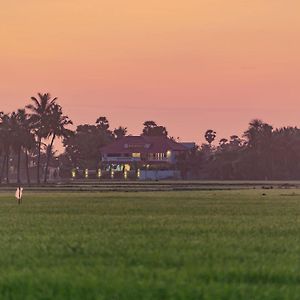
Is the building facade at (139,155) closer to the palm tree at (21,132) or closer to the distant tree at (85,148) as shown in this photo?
the distant tree at (85,148)

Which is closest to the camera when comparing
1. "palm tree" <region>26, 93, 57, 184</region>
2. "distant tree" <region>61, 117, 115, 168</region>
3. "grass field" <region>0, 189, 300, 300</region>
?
"grass field" <region>0, 189, 300, 300</region>

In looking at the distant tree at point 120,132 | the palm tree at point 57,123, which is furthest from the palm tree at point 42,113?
the distant tree at point 120,132

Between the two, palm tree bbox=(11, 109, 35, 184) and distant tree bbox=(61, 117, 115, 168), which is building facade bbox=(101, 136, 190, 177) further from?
palm tree bbox=(11, 109, 35, 184)

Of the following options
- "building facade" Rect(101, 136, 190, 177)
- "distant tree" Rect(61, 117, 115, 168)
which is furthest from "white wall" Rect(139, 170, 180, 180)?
"distant tree" Rect(61, 117, 115, 168)

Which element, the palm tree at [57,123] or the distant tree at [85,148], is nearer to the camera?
the palm tree at [57,123]

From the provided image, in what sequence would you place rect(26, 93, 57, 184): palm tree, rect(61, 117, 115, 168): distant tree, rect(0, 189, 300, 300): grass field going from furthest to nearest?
1. rect(61, 117, 115, 168): distant tree
2. rect(26, 93, 57, 184): palm tree
3. rect(0, 189, 300, 300): grass field

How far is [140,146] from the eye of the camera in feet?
513

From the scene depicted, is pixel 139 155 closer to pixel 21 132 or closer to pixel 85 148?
pixel 85 148

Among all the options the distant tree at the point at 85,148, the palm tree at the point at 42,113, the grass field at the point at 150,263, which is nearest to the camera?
the grass field at the point at 150,263

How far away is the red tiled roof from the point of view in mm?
154625

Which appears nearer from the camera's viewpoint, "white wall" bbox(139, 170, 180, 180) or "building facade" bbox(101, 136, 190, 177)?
"white wall" bbox(139, 170, 180, 180)

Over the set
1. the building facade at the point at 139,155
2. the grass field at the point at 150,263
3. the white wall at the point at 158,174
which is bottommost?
the grass field at the point at 150,263

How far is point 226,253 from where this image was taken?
13.3 m

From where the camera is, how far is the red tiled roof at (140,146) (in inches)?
6088
